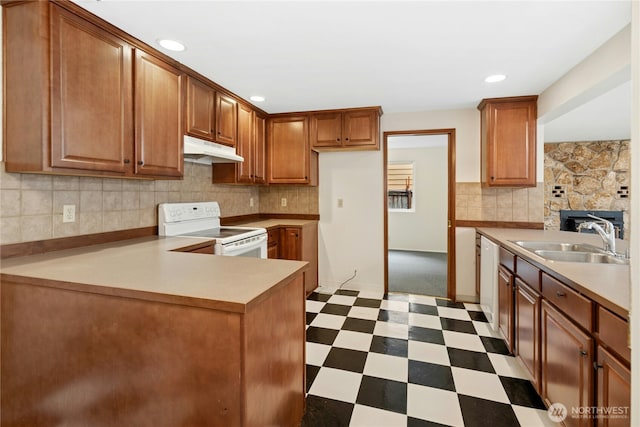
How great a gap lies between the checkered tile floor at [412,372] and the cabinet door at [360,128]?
1836mm

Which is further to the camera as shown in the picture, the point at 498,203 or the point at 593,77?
the point at 498,203

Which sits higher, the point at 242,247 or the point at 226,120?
the point at 226,120

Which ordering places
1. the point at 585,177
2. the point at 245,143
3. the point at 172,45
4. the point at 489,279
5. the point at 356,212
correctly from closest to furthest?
1. the point at 172,45
2. the point at 489,279
3. the point at 245,143
4. the point at 356,212
5. the point at 585,177

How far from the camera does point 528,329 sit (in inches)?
72.5

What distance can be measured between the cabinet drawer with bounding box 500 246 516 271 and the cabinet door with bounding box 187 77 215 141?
2.61m

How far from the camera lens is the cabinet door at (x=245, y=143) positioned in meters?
3.10

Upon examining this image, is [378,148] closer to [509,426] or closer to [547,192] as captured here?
[509,426]

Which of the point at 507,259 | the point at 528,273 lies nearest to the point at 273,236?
the point at 507,259

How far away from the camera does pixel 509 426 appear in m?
1.54

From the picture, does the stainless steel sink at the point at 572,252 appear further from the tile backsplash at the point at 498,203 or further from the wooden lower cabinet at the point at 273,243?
the wooden lower cabinet at the point at 273,243

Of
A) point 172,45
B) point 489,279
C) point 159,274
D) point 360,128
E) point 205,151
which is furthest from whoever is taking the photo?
point 360,128

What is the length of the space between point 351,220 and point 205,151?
1.99 meters

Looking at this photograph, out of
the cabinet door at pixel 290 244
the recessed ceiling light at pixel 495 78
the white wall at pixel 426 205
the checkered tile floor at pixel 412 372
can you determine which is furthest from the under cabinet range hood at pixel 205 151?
the white wall at pixel 426 205

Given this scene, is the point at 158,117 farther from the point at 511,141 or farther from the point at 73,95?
the point at 511,141
